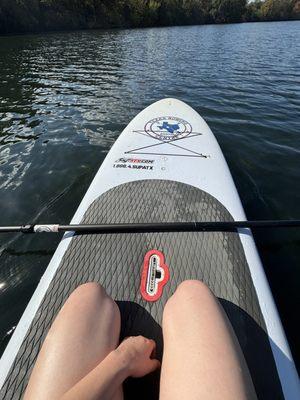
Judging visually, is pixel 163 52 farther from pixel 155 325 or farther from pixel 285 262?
pixel 155 325

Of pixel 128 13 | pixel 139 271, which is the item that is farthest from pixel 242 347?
pixel 128 13

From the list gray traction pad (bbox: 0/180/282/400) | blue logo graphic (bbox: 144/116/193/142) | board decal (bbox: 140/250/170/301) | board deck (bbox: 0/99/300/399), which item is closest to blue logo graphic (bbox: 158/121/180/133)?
blue logo graphic (bbox: 144/116/193/142)

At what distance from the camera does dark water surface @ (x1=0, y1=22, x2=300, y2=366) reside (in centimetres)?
330

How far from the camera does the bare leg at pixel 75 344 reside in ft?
4.19

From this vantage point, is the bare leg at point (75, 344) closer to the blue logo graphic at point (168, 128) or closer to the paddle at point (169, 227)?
the paddle at point (169, 227)

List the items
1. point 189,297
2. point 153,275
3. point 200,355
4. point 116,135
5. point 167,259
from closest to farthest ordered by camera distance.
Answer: point 200,355 → point 189,297 → point 153,275 → point 167,259 → point 116,135

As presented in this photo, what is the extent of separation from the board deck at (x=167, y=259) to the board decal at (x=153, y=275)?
4 cm

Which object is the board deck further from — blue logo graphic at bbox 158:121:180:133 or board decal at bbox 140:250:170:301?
blue logo graphic at bbox 158:121:180:133

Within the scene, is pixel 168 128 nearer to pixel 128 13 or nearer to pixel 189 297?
pixel 189 297

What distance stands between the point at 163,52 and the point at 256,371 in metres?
18.9

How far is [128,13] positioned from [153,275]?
52.3m

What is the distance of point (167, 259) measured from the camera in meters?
2.47

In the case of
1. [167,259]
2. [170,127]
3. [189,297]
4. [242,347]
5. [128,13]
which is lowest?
[128,13]

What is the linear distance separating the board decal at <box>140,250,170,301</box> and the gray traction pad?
1.7 inches
